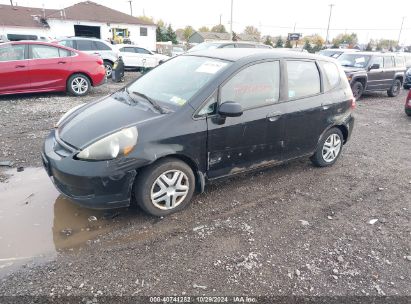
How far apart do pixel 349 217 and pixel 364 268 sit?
0.90m

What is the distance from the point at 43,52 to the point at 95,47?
17.4ft

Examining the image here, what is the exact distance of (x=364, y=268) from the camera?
2943mm

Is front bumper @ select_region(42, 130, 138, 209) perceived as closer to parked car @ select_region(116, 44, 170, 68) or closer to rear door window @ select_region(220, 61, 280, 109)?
rear door window @ select_region(220, 61, 280, 109)

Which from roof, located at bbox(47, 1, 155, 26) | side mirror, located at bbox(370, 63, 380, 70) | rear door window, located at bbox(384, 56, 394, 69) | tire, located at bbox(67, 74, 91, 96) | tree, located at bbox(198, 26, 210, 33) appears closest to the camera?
tire, located at bbox(67, 74, 91, 96)

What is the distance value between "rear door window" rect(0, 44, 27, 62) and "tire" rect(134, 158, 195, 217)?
6871mm

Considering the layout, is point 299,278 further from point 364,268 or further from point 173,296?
point 173,296

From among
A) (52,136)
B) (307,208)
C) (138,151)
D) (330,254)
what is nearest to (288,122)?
(307,208)

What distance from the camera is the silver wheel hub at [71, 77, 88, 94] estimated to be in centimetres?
925

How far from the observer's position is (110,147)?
3.12m

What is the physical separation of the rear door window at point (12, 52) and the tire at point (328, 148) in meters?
7.50

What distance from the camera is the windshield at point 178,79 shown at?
3.67m

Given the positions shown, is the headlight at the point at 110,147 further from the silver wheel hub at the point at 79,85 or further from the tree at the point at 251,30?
the tree at the point at 251,30

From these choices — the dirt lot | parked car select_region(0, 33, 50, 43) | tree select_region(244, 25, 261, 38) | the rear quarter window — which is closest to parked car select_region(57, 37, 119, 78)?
parked car select_region(0, 33, 50, 43)

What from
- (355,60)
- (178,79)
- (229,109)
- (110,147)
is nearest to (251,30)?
(355,60)
